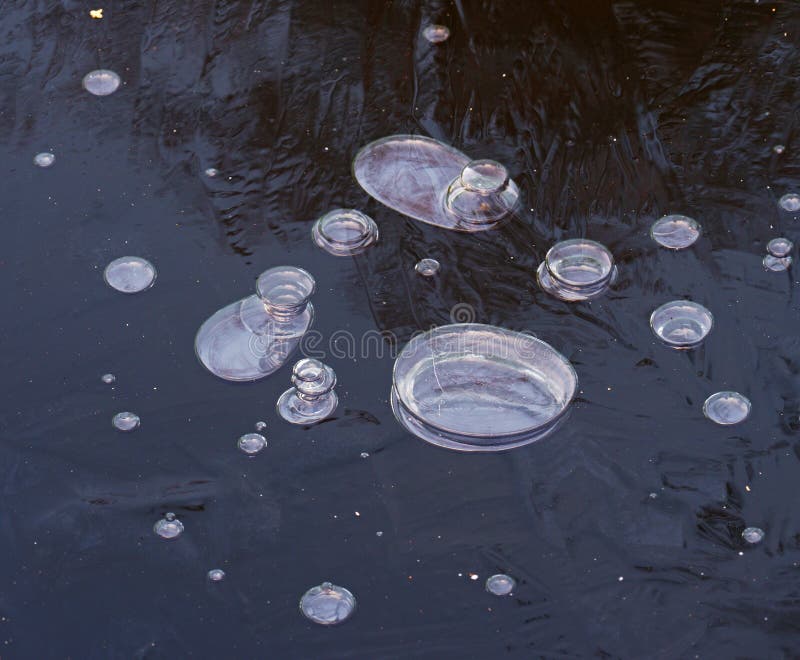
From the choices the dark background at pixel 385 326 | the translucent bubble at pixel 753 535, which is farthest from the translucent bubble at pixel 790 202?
the translucent bubble at pixel 753 535

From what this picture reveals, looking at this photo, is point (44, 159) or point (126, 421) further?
point (44, 159)

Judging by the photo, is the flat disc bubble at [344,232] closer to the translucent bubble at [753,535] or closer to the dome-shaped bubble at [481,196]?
the dome-shaped bubble at [481,196]

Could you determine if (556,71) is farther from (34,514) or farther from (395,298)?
(34,514)

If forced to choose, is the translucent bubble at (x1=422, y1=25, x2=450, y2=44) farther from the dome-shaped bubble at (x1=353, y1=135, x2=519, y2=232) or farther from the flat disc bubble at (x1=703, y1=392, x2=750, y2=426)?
the flat disc bubble at (x1=703, y1=392, x2=750, y2=426)

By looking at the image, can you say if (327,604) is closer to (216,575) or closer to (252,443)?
(216,575)

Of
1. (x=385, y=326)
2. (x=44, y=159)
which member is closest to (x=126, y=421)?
(x=385, y=326)

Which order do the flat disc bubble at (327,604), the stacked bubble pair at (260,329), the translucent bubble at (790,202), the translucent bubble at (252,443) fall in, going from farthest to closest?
the translucent bubble at (790,202), the stacked bubble pair at (260,329), the translucent bubble at (252,443), the flat disc bubble at (327,604)
